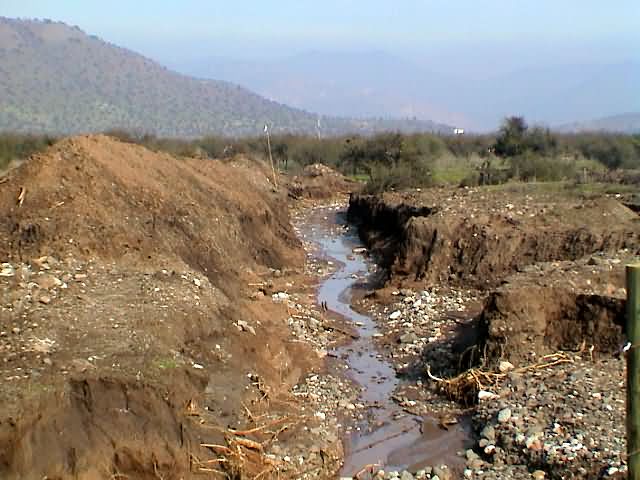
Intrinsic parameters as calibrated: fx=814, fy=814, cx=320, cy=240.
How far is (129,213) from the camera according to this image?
48.5 ft

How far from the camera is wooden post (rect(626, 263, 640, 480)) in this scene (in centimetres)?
502

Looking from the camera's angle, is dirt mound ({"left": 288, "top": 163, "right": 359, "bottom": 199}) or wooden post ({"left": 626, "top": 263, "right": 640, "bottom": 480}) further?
dirt mound ({"left": 288, "top": 163, "right": 359, "bottom": 199})

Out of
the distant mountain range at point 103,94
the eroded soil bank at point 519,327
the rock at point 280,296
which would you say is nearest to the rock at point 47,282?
the eroded soil bank at point 519,327

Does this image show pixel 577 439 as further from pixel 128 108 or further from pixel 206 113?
pixel 206 113

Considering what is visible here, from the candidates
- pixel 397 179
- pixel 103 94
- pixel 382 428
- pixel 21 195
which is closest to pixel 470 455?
pixel 382 428

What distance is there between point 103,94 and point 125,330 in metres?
116

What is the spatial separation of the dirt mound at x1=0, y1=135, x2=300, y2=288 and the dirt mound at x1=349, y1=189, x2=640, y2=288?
3849 mm

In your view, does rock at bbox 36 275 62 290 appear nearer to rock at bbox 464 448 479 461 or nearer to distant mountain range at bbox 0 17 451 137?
rock at bbox 464 448 479 461

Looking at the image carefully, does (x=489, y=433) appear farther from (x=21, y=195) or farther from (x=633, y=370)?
(x=21, y=195)

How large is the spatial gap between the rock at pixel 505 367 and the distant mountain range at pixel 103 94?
9172cm

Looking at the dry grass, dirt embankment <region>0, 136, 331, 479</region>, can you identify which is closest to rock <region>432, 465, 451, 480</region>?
dirt embankment <region>0, 136, 331, 479</region>

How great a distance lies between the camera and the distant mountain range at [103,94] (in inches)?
4257

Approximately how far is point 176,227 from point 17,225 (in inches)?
146

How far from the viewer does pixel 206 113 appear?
131m
